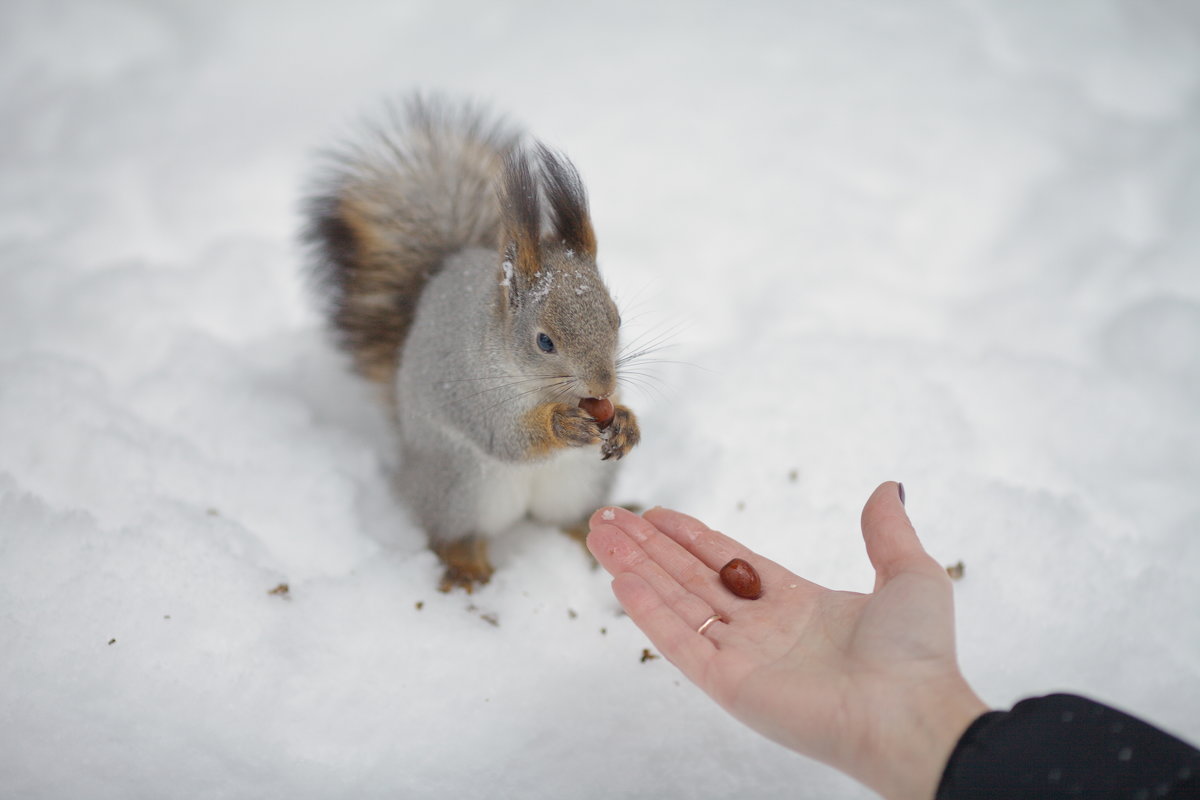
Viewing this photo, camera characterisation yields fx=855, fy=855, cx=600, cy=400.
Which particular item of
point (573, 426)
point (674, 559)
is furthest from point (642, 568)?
point (573, 426)

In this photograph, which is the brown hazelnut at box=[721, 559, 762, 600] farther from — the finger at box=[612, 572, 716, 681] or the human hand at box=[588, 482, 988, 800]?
the finger at box=[612, 572, 716, 681]

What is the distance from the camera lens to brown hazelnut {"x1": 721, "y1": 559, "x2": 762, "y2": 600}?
146 centimetres

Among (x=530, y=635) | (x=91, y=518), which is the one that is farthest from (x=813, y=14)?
(x=91, y=518)

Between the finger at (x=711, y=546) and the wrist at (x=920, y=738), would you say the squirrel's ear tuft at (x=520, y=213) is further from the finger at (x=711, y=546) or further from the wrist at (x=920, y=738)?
the wrist at (x=920, y=738)

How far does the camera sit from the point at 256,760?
141 cm

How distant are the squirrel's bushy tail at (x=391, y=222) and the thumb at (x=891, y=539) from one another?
1181mm

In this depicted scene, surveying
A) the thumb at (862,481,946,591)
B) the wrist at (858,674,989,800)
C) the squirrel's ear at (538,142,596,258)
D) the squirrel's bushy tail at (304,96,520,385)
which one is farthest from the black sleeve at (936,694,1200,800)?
the squirrel's bushy tail at (304,96,520,385)

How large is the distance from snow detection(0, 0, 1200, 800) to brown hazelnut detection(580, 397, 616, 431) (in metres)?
0.43

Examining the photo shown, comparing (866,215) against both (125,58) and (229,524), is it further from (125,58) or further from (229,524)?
(125,58)

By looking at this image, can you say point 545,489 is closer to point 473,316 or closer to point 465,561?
point 465,561

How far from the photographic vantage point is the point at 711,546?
1604 millimetres

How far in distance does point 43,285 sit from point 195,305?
388 mm

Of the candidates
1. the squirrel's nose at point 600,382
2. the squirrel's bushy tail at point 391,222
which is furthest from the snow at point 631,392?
the squirrel's nose at point 600,382

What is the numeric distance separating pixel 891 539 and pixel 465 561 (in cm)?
97
